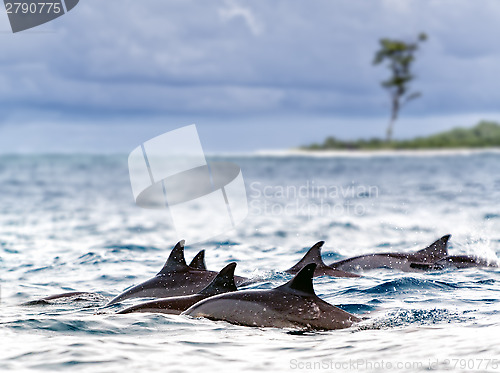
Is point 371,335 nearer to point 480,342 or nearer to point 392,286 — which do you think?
point 480,342

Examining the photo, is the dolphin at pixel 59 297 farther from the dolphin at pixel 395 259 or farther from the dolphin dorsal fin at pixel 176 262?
the dolphin at pixel 395 259

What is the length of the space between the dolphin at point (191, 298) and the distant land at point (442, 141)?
315 feet

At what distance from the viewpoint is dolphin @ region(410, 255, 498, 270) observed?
13.8 m

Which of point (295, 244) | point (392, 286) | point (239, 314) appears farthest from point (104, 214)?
point (239, 314)

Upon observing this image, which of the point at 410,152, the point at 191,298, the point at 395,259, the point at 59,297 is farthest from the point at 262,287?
the point at 410,152

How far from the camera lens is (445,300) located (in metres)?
11.1

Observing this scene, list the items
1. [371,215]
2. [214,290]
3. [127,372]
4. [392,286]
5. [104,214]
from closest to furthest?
1. [127,372]
2. [214,290]
3. [392,286]
4. [371,215]
5. [104,214]

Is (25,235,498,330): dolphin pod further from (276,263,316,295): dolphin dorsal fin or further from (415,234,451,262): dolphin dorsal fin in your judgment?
(415,234,451,262): dolphin dorsal fin

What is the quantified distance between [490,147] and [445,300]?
308ft

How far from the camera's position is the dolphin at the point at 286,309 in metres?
8.86

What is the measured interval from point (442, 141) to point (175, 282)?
9734 centimetres

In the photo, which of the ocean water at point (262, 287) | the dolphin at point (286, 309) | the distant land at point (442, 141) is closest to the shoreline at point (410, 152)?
the distant land at point (442, 141)

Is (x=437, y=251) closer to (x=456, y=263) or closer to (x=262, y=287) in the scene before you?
(x=456, y=263)

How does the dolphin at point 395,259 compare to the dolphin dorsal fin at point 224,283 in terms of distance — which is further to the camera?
the dolphin at point 395,259
